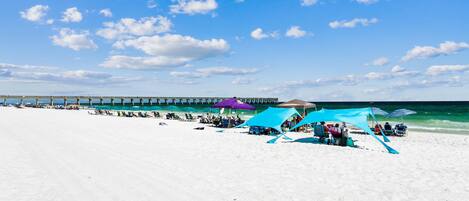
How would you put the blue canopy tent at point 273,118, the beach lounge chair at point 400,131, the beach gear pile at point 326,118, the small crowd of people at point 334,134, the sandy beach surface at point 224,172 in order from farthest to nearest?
the beach lounge chair at point 400,131 < the blue canopy tent at point 273,118 < the small crowd of people at point 334,134 < the beach gear pile at point 326,118 < the sandy beach surface at point 224,172

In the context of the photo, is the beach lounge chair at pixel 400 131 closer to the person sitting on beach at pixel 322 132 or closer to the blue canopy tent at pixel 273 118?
the blue canopy tent at pixel 273 118

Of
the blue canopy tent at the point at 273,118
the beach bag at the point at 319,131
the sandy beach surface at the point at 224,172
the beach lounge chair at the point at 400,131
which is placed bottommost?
the sandy beach surface at the point at 224,172

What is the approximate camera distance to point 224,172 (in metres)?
7.34

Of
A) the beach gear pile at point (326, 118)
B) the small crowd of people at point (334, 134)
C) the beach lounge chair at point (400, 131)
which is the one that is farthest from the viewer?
the beach lounge chair at point (400, 131)

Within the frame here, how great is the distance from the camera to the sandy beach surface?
5.70m

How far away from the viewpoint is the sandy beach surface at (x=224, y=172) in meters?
5.70

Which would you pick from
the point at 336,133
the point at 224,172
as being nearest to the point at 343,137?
the point at 336,133

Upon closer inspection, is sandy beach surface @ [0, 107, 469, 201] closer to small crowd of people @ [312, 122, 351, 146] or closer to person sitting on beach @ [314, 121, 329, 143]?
small crowd of people @ [312, 122, 351, 146]

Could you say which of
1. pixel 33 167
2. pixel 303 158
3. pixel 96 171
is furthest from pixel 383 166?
pixel 33 167

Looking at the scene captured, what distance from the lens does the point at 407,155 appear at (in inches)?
401

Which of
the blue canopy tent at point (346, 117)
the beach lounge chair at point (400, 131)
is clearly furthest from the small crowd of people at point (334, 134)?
the beach lounge chair at point (400, 131)

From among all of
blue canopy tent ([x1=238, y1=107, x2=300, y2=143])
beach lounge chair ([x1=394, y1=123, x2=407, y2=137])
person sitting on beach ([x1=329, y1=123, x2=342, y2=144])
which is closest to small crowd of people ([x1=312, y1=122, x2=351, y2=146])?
person sitting on beach ([x1=329, y1=123, x2=342, y2=144])

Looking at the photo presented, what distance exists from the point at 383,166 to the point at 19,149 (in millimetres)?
10237

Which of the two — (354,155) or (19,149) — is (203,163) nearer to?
(354,155)
